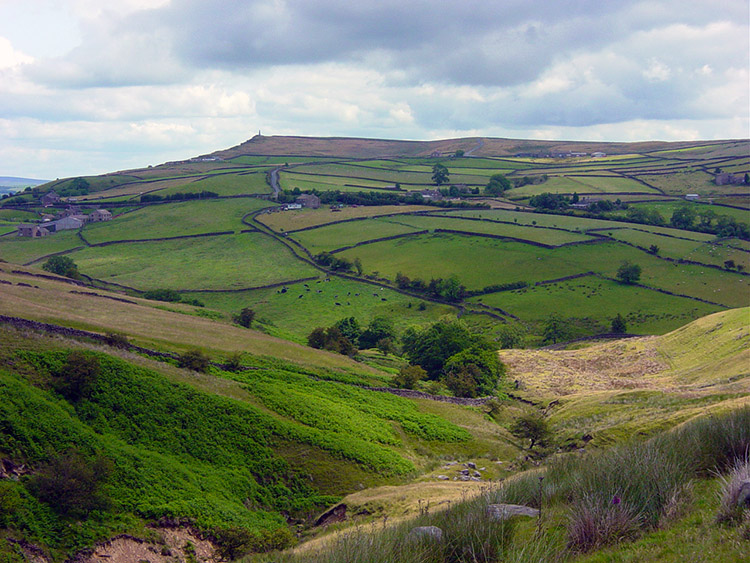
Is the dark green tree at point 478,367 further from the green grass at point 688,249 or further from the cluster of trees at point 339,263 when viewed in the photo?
the green grass at point 688,249

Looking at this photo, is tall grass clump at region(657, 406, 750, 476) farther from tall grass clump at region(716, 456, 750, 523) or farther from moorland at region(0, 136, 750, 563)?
tall grass clump at region(716, 456, 750, 523)

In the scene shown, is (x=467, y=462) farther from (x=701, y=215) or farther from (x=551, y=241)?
(x=701, y=215)

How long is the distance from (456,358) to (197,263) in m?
84.3

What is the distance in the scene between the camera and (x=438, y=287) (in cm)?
11075

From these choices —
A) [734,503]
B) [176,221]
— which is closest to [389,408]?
[734,503]

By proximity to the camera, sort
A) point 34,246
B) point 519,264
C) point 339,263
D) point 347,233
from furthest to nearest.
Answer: point 347,233 → point 34,246 → point 339,263 → point 519,264

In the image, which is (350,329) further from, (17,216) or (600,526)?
(17,216)

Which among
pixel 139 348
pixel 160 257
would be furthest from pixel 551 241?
pixel 139 348

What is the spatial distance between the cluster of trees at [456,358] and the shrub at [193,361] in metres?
19.4

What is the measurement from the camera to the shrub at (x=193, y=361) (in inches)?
1513

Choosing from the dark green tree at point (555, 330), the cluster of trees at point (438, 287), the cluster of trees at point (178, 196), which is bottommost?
the dark green tree at point (555, 330)

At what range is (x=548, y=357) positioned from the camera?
7225cm

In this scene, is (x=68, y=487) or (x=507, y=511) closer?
(x=507, y=511)

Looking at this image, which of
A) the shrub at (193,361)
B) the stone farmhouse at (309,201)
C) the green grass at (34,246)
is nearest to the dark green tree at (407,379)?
the shrub at (193,361)
